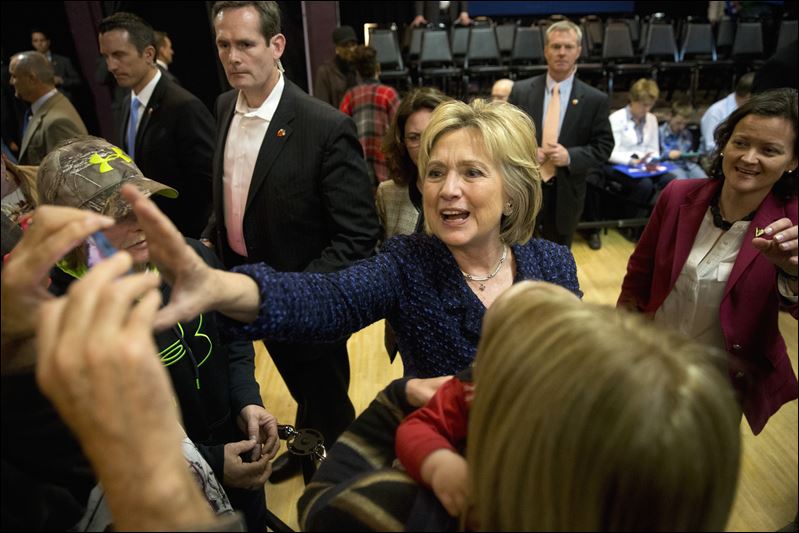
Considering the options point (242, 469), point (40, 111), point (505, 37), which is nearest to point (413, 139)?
point (242, 469)

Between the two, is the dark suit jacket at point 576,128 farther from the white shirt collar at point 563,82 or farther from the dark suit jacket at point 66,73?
the dark suit jacket at point 66,73

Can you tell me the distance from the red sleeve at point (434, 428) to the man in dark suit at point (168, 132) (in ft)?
6.69

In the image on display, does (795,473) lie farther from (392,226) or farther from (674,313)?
(392,226)

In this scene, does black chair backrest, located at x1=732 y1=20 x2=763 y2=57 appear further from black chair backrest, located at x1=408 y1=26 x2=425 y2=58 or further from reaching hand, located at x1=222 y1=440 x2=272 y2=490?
reaching hand, located at x1=222 y1=440 x2=272 y2=490

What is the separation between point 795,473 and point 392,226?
2016 mm

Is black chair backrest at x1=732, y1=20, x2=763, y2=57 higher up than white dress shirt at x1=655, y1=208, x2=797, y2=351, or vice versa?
black chair backrest at x1=732, y1=20, x2=763, y2=57

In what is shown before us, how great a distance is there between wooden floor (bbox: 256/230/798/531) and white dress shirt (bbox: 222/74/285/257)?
0.95 meters

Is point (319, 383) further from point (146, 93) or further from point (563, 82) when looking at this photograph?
point (563, 82)

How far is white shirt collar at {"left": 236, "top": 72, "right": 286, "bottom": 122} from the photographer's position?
2.03 metres

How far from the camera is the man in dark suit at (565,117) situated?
10.9 ft

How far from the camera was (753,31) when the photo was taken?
24.7 ft

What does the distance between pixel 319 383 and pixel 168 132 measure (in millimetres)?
1456

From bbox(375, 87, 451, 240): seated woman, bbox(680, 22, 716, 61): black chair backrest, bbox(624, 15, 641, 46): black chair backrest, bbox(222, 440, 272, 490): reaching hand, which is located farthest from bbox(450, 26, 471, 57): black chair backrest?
bbox(222, 440, 272, 490): reaching hand

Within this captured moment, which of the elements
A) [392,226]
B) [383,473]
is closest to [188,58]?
[392,226]
